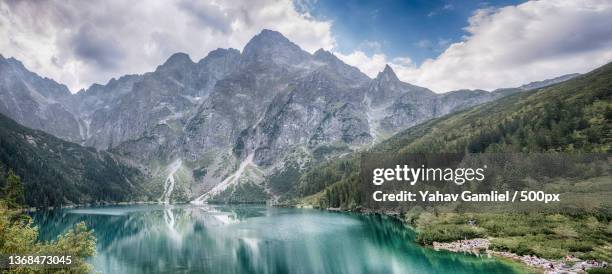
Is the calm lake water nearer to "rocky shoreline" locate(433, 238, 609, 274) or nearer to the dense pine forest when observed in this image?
"rocky shoreline" locate(433, 238, 609, 274)

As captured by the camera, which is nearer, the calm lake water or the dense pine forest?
the calm lake water

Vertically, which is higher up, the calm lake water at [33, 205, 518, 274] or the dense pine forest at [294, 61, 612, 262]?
the dense pine forest at [294, 61, 612, 262]

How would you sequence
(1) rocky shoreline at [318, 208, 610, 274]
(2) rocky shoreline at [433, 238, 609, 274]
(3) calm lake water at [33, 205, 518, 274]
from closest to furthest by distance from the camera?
(1) rocky shoreline at [318, 208, 610, 274] < (2) rocky shoreline at [433, 238, 609, 274] < (3) calm lake water at [33, 205, 518, 274]

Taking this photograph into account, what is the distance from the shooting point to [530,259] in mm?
63188

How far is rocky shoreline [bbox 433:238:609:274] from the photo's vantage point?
5394cm

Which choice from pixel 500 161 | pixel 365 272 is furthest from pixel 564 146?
pixel 365 272

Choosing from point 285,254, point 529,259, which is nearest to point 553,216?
point 529,259

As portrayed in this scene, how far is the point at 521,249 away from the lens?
67812 millimetres

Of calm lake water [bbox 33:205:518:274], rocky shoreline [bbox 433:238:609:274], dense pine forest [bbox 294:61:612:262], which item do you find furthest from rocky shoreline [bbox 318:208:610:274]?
calm lake water [bbox 33:205:518:274]

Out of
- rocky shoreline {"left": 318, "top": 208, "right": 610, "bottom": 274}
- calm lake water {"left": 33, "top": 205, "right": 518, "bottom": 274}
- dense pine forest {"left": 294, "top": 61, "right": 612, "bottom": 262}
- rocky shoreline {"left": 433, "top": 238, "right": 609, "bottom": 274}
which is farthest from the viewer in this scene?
dense pine forest {"left": 294, "top": 61, "right": 612, "bottom": 262}

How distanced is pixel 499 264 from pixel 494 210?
138 feet

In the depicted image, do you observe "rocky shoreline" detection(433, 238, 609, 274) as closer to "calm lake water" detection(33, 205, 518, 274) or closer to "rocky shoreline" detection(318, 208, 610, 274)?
"rocky shoreline" detection(318, 208, 610, 274)

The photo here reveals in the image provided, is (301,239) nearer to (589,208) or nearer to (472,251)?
(472,251)

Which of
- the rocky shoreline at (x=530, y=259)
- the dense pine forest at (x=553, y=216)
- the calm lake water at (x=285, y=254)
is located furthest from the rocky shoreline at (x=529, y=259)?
the calm lake water at (x=285, y=254)
